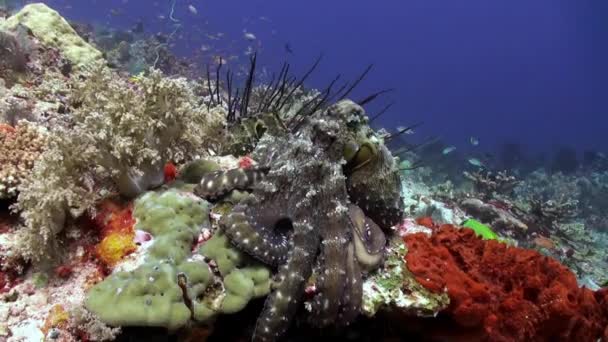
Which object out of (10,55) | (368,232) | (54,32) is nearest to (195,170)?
(368,232)

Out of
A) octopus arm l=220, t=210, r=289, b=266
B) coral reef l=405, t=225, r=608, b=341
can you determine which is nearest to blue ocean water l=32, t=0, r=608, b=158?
coral reef l=405, t=225, r=608, b=341

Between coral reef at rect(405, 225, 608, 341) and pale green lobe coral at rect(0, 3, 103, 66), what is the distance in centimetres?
730

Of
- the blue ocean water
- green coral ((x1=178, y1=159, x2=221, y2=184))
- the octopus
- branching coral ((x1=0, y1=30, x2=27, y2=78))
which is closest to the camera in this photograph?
the octopus

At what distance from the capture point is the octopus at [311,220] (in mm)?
3072

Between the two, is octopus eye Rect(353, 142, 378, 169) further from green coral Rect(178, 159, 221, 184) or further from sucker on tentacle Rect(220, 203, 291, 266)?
green coral Rect(178, 159, 221, 184)

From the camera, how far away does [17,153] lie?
3658 mm

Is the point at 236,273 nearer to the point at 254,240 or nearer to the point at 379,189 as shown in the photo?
the point at 254,240

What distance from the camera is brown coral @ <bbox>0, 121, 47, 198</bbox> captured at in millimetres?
3408

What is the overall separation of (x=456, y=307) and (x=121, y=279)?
8.97 ft

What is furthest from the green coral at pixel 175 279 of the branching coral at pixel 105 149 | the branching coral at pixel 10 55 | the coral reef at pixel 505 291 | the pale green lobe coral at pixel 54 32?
the pale green lobe coral at pixel 54 32

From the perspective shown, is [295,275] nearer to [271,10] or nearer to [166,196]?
[166,196]

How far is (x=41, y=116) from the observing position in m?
4.98

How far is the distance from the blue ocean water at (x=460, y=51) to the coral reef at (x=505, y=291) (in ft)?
323

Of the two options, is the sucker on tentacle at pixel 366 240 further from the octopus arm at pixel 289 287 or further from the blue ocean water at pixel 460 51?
the blue ocean water at pixel 460 51
